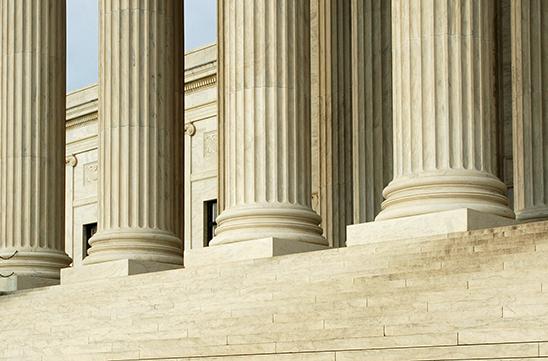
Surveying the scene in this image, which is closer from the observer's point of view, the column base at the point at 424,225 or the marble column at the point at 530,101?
the column base at the point at 424,225

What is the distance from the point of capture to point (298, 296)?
69.5 metres

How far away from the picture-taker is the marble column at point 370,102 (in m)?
111

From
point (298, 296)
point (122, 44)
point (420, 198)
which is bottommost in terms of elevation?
point (298, 296)

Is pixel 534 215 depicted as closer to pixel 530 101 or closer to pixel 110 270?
pixel 530 101

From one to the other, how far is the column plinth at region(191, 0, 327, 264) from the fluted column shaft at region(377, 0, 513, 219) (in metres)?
10.2

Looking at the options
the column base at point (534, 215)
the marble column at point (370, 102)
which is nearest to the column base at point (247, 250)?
the column base at point (534, 215)

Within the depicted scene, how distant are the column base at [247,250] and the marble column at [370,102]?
23159 millimetres

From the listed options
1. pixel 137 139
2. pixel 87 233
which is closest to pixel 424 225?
pixel 137 139

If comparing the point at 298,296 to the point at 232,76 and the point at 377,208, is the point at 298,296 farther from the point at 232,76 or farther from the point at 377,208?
the point at 377,208

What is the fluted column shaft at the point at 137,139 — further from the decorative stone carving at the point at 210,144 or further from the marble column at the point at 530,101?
the decorative stone carving at the point at 210,144

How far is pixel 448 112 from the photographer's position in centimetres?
7731

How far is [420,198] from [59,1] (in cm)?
4416

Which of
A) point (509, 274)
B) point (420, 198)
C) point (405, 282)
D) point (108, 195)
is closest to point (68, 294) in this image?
point (108, 195)

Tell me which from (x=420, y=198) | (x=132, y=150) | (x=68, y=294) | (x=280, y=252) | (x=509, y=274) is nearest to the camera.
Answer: (x=509, y=274)
